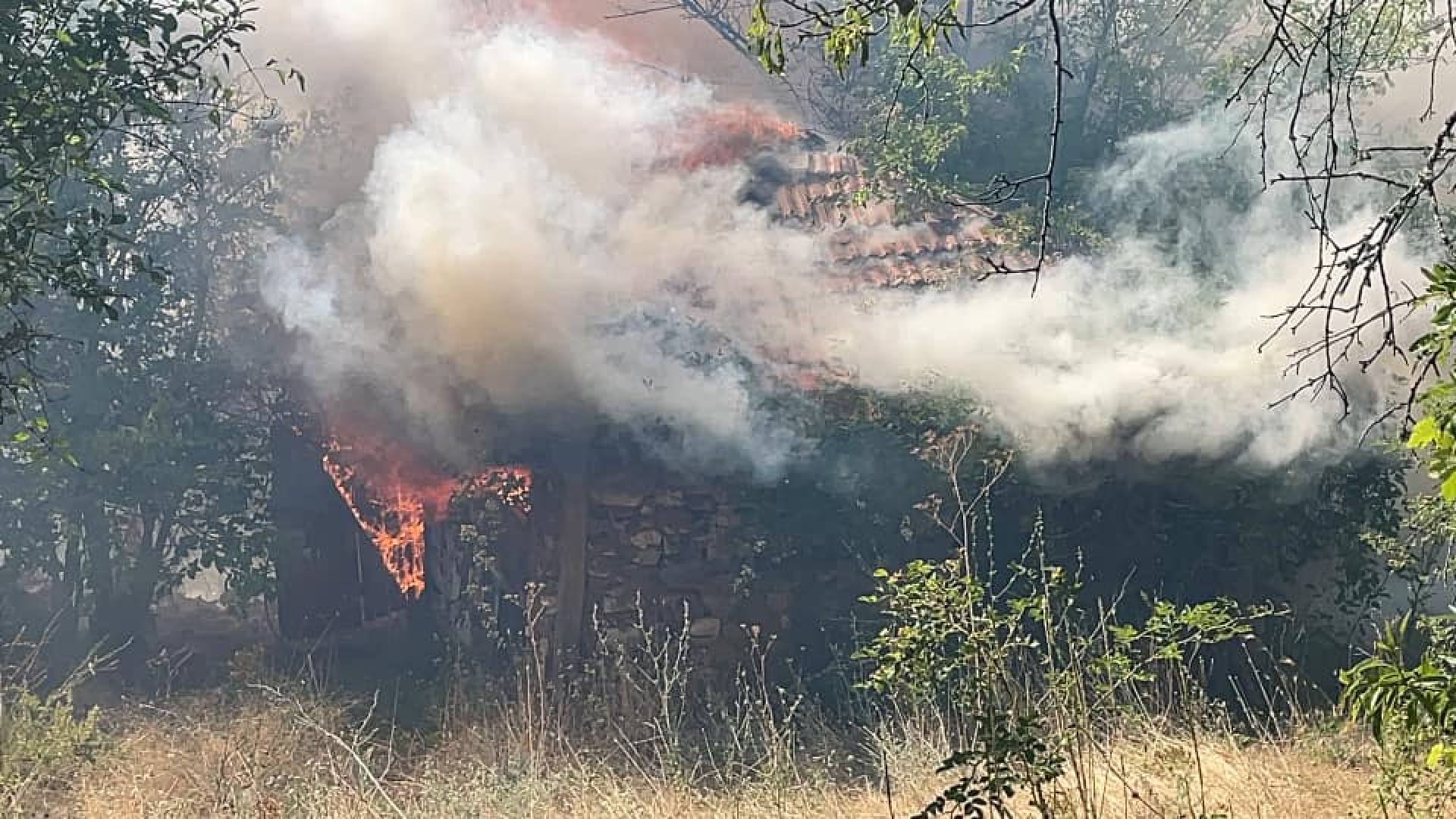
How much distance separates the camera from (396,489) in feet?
36.9

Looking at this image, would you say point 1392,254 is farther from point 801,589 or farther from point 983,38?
point 983,38

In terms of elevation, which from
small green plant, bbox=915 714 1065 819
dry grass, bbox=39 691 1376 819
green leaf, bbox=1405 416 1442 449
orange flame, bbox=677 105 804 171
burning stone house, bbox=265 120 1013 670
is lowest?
dry grass, bbox=39 691 1376 819

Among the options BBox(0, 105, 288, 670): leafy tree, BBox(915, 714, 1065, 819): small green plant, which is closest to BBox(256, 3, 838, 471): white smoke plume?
BBox(0, 105, 288, 670): leafy tree

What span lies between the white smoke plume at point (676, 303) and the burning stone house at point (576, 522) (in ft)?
1.22

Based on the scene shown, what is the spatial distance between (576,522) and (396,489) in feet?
7.03

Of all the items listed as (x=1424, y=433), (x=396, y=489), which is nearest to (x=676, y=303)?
(x=396, y=489)

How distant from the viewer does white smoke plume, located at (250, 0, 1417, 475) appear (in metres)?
9.09

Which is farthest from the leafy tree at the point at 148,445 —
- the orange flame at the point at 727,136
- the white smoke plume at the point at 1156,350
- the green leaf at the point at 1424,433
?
the green leaf at the point at 1424,433

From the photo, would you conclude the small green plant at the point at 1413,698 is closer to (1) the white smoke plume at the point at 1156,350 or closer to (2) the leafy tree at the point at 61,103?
(1) the white smoke plume at the point at 1156,350

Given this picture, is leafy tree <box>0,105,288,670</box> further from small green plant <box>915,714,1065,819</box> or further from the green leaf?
the green leaf

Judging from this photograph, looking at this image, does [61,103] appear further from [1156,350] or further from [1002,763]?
[1156,350]

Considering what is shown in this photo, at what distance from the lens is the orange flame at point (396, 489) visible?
11008mm

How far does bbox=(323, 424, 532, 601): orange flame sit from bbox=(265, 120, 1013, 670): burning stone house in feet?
0.05

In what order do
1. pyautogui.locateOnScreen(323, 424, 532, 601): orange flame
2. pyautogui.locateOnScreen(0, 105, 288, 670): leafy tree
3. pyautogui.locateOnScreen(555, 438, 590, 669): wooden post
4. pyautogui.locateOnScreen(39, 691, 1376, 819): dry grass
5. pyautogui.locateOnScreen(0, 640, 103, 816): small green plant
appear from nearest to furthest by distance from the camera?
pyautogui.locateOnScreen(39, 691, 1376, 819): dry grass < pyautogui.locateOnScreen(0, 640, 103, 816): small green plant < pyautogui.locateOnScreen(555, 438, 590, 669): wooden post < pyautogui.locateOnScreen(323, 424, 532, 601): orange flame < pyautogui.locateOnScreen(0, 105, 288, 670): leafy tree
